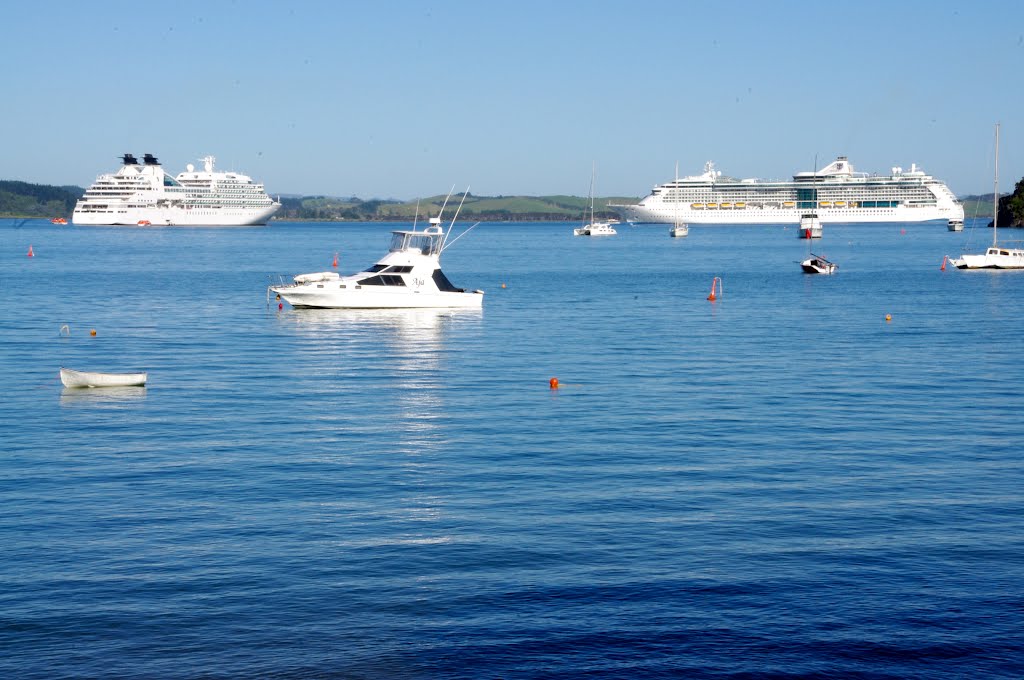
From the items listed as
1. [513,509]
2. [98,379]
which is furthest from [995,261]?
[513,509]

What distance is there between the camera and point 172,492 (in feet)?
67.8

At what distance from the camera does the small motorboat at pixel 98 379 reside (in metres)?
32.1

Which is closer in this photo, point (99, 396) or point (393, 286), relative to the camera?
point (99, 396)

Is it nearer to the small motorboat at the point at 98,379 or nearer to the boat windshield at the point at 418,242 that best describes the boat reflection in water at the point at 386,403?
the boat windshield at the point at 418,242

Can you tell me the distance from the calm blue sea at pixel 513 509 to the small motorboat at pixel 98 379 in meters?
0.54

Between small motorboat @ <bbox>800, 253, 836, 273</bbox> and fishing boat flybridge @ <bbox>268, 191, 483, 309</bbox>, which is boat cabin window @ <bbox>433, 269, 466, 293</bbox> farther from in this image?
small motorboat @ <bbox>800, 253, 836, 273</bbox>

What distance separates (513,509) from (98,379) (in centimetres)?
1698

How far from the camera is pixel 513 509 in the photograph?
64.1 feet

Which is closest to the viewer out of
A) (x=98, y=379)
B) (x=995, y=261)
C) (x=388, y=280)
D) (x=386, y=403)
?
(x=386, y=403)

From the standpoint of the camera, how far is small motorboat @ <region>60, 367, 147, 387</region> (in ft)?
105

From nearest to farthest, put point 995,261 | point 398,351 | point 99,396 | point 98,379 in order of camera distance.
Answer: point 99,396 < point 98,379 < point 398,351 < point 995,261

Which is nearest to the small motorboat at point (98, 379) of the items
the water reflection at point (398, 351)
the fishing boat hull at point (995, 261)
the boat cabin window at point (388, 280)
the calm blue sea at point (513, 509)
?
the calm blue sea at point (513, 509)

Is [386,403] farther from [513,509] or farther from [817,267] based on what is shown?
[817,267]

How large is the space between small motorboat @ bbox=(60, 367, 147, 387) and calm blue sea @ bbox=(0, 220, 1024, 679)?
0.54 meters
